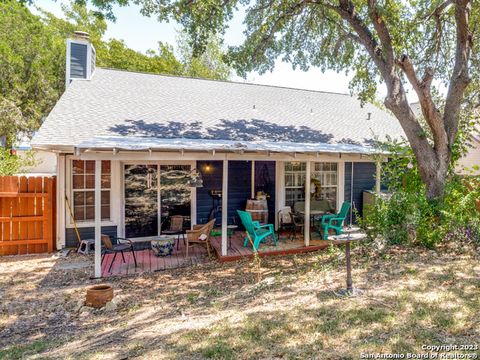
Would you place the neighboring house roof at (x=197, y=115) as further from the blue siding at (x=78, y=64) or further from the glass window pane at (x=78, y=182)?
the glass window pane at (x=78, y=182)

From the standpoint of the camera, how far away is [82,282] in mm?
5672

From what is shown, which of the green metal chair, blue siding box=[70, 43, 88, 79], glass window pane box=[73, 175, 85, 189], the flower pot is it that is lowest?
the flower pot

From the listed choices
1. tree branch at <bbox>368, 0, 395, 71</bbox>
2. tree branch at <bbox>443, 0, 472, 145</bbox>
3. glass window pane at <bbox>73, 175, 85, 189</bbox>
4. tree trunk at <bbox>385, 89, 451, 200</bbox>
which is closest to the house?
glass window pane at <bbox>73, 175, 85, 189</bbox>

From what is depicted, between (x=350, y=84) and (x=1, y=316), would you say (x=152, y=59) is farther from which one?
(x=1, y=316)

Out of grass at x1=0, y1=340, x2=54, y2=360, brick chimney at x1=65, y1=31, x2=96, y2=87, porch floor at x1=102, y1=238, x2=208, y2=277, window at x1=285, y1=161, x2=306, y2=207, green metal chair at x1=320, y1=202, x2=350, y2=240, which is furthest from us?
brick chimney at x1=65, y1=31, x2=96, y2=87

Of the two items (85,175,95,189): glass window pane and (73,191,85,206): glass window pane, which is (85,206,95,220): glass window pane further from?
(85,175,95,189): glass window pane

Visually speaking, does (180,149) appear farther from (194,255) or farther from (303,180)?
(303,180)

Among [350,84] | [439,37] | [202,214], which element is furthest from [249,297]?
[439,37]

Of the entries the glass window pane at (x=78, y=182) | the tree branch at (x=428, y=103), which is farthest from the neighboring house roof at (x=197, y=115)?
the tree branch at (x=428, y=103)

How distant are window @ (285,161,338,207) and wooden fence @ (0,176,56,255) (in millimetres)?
6152

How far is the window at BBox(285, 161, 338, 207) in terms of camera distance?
931 cm

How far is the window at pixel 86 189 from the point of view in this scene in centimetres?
773

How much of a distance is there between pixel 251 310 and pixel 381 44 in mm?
6276

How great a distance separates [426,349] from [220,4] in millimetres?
7757
